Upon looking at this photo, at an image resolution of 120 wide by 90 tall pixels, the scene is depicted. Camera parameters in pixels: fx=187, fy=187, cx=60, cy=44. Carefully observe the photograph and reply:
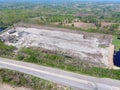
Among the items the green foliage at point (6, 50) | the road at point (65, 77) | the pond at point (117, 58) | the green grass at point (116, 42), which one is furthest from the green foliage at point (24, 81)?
the green grass at point (116, 42)

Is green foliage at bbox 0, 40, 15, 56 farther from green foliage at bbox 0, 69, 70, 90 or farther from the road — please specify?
green foliage at bbox 0, 69, 70, 90

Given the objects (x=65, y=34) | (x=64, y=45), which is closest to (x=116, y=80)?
(x=64, y=45)

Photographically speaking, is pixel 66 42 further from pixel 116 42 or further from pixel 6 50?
pixel 116 42

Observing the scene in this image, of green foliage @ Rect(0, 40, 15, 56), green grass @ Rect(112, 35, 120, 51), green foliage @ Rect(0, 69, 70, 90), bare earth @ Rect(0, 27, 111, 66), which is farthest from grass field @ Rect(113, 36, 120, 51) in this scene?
green foliage @ Rect(0, 40, 15, 56)

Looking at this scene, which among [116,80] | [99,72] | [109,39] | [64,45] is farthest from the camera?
[109,39]

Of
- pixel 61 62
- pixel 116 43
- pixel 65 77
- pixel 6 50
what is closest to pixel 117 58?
pixel 116 43

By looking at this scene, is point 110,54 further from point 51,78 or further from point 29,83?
point 29,83

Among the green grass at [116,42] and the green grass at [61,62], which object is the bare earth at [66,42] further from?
the green grass at [61,62]

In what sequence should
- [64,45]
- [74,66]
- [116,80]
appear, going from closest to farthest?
[116,80] < [74,66] < [64,45]
